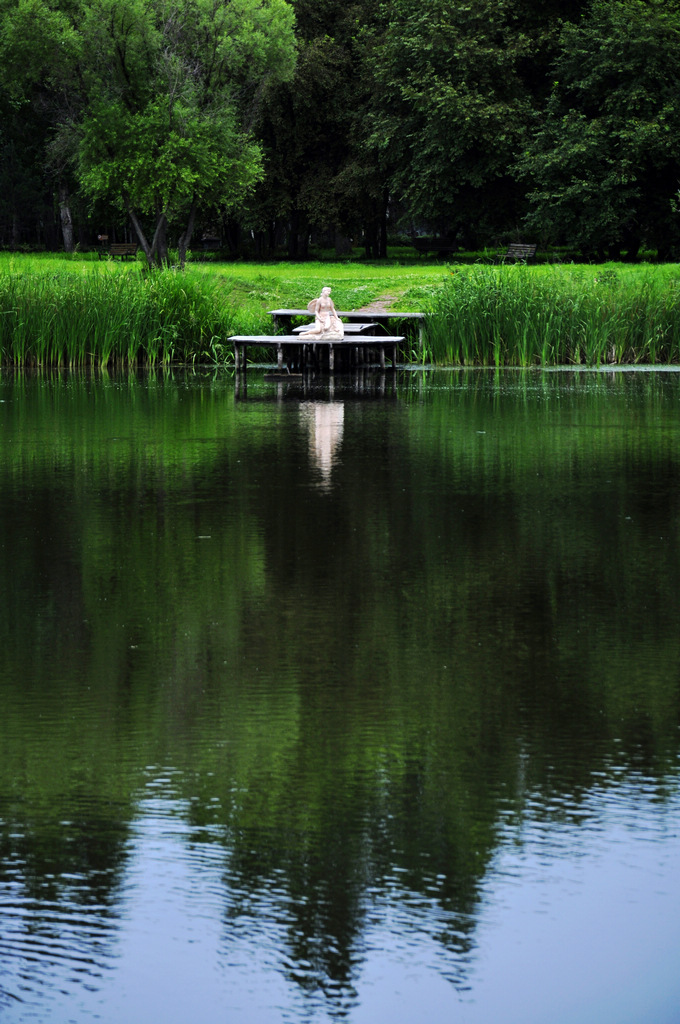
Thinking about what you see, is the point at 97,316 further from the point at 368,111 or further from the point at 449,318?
the point at 368,111

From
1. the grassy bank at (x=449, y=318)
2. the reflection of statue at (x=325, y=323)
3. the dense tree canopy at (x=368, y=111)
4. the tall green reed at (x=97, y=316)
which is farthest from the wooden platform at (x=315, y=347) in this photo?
the dense tree canopy at (x=368, y=111)

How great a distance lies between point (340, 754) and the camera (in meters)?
5.10

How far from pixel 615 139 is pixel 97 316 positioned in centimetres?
2889

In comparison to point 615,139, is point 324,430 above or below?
below

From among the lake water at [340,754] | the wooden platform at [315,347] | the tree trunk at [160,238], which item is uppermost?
the tree trunk at [160,238]

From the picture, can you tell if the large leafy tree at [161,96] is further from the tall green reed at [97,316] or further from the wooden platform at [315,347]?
the wooden platform at [315,347]

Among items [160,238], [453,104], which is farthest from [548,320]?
[453,104]

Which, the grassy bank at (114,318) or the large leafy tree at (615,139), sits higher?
the large leafy tree at (615,139)

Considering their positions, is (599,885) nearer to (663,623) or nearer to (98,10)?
(663,623)

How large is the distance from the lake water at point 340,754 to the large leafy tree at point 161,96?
1382 inches

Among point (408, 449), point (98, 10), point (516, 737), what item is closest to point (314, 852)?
point (516, 737)

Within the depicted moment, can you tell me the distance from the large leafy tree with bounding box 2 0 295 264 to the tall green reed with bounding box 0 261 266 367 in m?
18.8

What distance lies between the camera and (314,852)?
4.19 metres

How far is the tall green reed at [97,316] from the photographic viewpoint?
2497 centimetres
